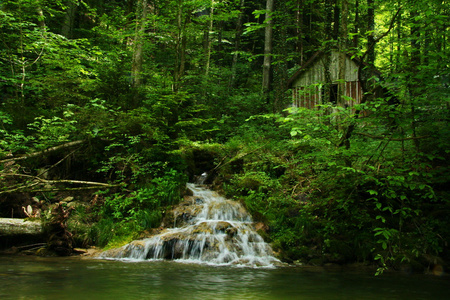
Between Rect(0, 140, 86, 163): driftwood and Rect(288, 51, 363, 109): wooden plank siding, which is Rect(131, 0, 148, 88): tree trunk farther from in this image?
Rect(288, 51, 363, 109): wooden plank siding

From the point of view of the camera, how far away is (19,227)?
23.8 feet

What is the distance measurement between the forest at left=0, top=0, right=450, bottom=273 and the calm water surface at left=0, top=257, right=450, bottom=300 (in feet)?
2.83

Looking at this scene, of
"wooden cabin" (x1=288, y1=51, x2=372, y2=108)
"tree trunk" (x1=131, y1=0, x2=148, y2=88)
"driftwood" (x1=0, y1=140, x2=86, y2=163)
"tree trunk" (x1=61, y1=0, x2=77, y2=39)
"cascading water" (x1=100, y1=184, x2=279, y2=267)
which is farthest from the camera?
"tree trunk" (x1=61, y1=0, x2=77, y2=39)

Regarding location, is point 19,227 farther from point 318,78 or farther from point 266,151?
point 318,78

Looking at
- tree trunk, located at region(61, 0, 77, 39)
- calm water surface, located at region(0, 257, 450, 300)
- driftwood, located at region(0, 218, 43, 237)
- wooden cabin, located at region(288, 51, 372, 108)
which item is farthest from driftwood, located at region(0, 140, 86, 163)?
wooden cabin, located at region(288, 51, 372, 108)

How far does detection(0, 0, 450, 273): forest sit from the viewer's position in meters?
5.30

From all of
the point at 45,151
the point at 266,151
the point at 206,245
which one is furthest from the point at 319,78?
the point at 45,151

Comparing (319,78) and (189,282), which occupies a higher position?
(319,78)

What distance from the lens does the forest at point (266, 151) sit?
5305mm

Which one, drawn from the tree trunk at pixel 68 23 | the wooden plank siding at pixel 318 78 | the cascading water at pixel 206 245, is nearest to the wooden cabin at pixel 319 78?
the wooden plank siding at pixel 318 78

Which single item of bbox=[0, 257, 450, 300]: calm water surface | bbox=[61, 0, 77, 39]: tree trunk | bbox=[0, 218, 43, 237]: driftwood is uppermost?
bbox=[61, 0, 77, 39]: tree trunk

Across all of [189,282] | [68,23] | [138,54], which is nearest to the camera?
[189,282]

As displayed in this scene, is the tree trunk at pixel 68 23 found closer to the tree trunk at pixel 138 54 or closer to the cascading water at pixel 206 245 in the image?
the tree trunk at pixel 138 54

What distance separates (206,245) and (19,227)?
462 cm
